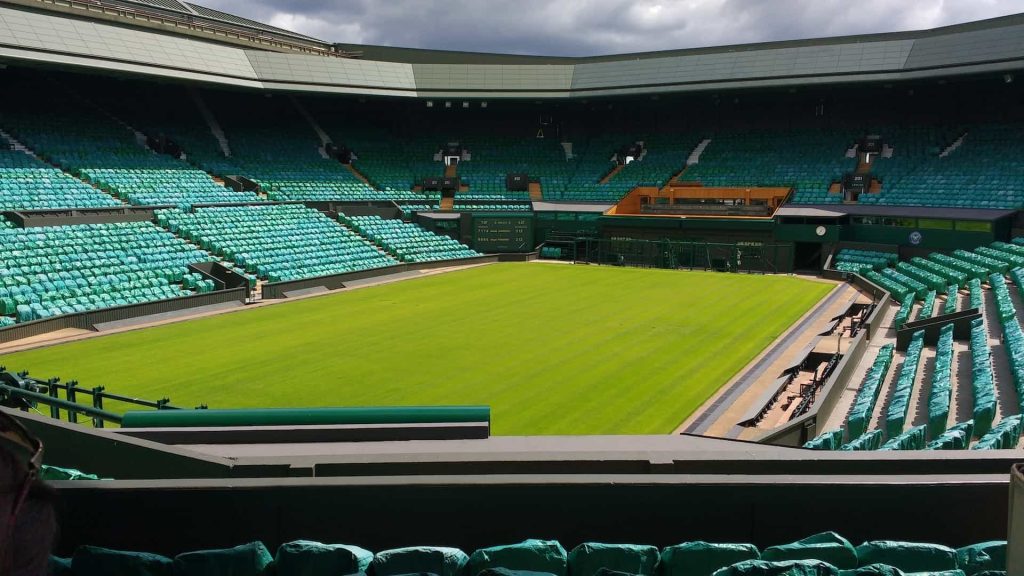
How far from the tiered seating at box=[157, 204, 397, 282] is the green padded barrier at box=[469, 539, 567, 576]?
2530 centimetres

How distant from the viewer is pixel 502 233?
41906 millimetres

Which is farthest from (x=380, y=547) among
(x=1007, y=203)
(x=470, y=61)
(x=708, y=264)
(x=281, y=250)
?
(x=470, y=61)

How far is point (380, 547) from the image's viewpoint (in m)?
4.59

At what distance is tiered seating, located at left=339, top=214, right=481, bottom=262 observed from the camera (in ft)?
120

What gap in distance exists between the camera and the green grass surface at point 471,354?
1411 cm

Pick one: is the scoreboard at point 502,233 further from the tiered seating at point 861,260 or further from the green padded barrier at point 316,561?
the green padded barrier at point 316,561

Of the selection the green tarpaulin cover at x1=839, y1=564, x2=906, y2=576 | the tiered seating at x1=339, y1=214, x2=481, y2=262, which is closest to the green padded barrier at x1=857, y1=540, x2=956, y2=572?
the green tarpaulin cover at x1=839, y1=564, x2=906, y2=576

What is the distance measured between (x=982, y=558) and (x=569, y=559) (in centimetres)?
215

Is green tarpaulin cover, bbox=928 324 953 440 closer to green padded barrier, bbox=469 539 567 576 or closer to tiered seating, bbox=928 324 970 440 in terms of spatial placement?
tiered seating, bbox=928 324 970 440

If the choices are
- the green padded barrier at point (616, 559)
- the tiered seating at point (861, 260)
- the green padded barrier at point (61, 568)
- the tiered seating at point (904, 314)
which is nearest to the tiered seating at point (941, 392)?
the tiered seating at point (904, 314)

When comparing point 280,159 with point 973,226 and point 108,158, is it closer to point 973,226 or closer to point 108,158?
point 108,158

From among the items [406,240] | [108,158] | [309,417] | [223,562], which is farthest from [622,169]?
[223,562]

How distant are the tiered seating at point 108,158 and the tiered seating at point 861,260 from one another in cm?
2974

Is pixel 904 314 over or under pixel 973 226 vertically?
under
